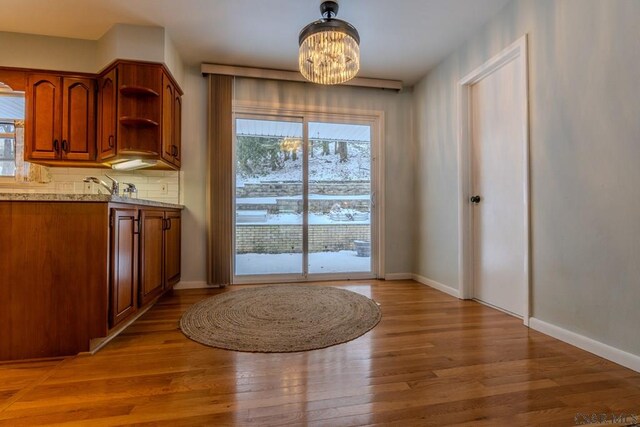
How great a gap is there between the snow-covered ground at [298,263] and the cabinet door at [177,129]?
1.34 m

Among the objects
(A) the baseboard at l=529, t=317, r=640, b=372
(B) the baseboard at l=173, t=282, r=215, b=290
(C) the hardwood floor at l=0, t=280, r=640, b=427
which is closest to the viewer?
(C) the hardwood floor at l=0, t=280, r=640, b=427

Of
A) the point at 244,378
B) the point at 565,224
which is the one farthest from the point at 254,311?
the point at 565,224

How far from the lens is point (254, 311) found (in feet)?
8.43

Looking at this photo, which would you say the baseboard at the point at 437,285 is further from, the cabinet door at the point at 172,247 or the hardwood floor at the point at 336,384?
the cabinet door at the point at 172,247

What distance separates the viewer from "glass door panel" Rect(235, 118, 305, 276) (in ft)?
12.3

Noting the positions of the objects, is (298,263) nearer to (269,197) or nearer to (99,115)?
(269,197)

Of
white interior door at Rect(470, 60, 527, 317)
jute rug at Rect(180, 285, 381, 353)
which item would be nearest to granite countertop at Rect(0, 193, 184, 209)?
jute rug at Rect(180, 285, 381, 353)

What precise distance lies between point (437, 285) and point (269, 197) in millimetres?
2225

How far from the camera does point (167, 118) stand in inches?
121

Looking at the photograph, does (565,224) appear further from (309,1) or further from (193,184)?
(193,184)

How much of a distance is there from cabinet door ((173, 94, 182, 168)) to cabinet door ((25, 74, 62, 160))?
1.01m

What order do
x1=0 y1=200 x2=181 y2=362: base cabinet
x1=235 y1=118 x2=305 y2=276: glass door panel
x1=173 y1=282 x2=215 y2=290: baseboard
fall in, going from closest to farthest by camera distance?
x1=0 y1=200 x2=181 y2=362: base cabinet < x1=173 y1=282 x2=215 y2=290: baseboard < x1=235 y1=118 x2=305 y2=276: glass door panel

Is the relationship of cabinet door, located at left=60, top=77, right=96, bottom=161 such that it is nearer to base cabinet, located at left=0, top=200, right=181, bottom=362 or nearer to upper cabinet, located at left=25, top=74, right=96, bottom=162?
upper cabinet, located at left=25, top=74, right=96, bottom=162

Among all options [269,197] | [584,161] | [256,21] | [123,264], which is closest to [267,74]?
[256,21]
